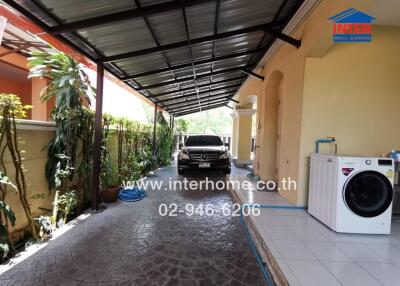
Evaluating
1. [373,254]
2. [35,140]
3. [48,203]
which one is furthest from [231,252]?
[35,140]

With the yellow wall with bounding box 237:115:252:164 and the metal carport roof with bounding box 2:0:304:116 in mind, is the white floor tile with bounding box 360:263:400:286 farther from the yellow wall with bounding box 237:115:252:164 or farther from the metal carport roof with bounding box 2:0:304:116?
the yellow wall with bounding box 237:115:252:164

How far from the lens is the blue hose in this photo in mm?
4525

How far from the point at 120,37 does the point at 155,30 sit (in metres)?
0.48

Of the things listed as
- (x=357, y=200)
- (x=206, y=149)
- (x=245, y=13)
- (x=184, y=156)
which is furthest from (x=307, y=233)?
(x=184, y=156)

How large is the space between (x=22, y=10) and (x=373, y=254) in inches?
162

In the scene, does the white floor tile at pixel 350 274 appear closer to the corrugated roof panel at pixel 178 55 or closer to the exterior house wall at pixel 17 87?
the corrugated roof panel at pixel 178 55

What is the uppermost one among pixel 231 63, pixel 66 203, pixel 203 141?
pixel 231 63

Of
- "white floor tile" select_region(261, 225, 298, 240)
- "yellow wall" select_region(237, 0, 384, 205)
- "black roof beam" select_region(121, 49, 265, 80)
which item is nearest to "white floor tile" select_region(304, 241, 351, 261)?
"white floor tile" select_region(261, 225, 298, 240)

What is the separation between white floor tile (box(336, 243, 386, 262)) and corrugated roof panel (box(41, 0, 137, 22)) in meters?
3.39

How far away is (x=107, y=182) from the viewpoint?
4441 mm

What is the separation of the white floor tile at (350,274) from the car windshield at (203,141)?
220 inches

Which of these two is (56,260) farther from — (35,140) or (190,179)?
(190,179)

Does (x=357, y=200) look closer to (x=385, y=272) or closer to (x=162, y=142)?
(x=385, y=272)

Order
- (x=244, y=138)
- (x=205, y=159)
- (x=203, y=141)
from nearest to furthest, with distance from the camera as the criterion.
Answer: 1. (x=205, y=159)
2. (x=203, y=141)
3. (x=244, y=138)
